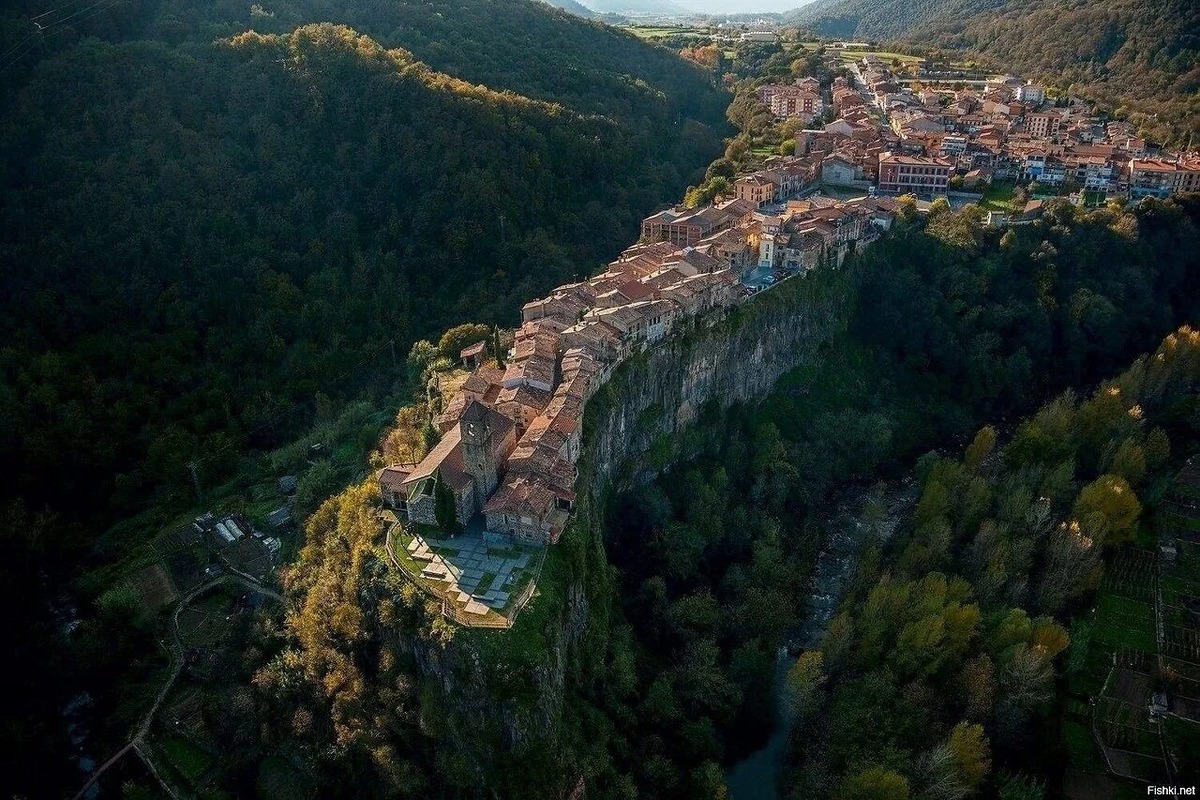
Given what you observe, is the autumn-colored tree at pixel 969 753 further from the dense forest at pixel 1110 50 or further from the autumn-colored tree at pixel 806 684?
the dense forest at pixel 1110 50

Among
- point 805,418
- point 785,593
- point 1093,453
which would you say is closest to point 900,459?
point 805,418

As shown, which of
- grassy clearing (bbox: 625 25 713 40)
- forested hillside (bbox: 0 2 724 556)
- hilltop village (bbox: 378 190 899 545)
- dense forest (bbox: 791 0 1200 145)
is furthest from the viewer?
grassy clearing (bbox: 625 25 713 40)

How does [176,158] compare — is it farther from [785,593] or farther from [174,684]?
[785,593]

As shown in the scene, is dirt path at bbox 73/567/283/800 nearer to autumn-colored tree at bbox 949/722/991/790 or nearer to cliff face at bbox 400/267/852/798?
cliff face at bbox 400/267/852/798

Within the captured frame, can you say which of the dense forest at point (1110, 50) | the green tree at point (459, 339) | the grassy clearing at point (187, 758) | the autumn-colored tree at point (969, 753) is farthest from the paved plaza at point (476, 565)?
the dense forest at point (1110, 50)

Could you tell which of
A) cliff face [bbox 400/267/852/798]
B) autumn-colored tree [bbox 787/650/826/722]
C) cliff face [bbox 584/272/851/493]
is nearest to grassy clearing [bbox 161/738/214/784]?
cliff face [bbox 400/267/852/798]
